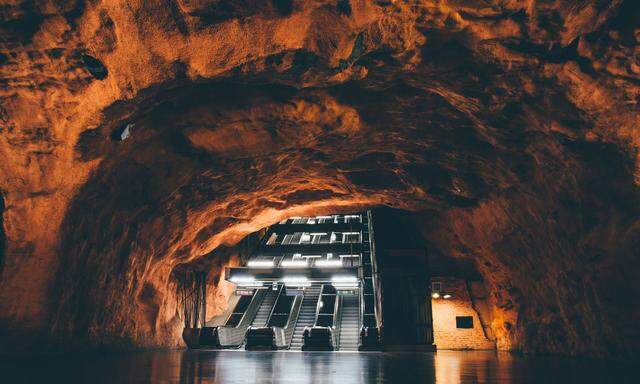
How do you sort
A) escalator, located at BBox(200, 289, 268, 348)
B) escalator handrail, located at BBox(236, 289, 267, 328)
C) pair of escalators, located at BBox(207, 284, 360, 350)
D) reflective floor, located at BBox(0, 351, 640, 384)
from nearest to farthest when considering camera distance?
reflective floor, located at BBox(0, 351, 640, 384) < pair of escalators, located at BBox(207, 284, 360, 350) < escalator, located at BBox(200, 289, 268, 348) < escalator handrail, located at BBox(236, 289, 267, 328)

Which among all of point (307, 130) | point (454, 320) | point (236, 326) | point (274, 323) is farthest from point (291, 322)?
point (307, 130)

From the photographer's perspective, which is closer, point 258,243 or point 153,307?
point 153,307

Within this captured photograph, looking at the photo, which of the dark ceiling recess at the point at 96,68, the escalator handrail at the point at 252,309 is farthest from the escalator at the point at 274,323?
the dark ceiling recess at the point at 96,68

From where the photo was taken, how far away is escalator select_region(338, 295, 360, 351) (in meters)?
15.8

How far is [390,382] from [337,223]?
82.1ft

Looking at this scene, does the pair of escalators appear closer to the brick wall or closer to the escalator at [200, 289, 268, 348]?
the escalator at [200, 289, 268, 348]

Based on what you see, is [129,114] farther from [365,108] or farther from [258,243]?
[258,243]

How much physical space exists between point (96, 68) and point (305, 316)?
15106 millimetres

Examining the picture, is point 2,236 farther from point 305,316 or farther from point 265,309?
point 265,309

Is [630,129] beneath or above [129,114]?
beneath

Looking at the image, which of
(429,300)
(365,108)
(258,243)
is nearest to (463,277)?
(429,300)

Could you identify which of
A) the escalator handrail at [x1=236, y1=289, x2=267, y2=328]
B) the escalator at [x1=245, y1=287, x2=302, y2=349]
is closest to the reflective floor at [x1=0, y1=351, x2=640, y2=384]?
the escalator at [x1=245, y1=287, x2=302, y2=349]

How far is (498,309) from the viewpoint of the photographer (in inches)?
567

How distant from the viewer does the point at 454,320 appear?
15.6m
